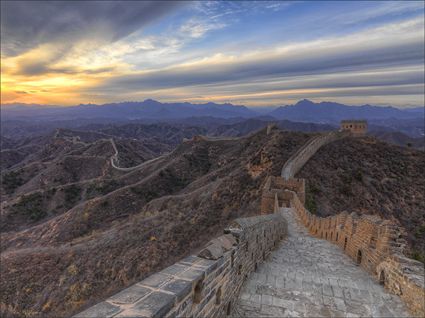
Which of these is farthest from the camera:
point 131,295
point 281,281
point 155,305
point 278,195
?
point 278,195

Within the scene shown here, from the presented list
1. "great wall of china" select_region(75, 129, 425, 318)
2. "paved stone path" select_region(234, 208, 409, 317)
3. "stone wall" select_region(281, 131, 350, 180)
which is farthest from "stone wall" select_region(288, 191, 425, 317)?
"stone wall" select_region(281, 131, 350, 180)

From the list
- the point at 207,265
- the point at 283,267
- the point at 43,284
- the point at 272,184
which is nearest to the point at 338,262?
the point at 283,267

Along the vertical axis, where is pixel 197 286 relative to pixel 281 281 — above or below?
above

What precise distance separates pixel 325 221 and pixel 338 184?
17.9 m

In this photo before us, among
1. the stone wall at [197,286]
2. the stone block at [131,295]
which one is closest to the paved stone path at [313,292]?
the stone wall at [197,286]

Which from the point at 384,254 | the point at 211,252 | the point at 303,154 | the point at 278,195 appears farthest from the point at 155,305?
the point at 303,154

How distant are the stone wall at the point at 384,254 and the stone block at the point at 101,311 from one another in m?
5.08

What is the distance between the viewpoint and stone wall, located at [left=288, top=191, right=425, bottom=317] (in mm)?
5307

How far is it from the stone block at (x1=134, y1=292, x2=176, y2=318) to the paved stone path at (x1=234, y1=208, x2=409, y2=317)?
270 cm

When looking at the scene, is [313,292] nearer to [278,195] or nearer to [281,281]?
[281,281]

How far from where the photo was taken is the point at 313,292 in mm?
6062

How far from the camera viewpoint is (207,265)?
404 centimetres

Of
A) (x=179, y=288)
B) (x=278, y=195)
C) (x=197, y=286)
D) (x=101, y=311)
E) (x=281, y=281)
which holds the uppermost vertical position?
(x=101, y=311)

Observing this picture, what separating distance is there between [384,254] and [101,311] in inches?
262
